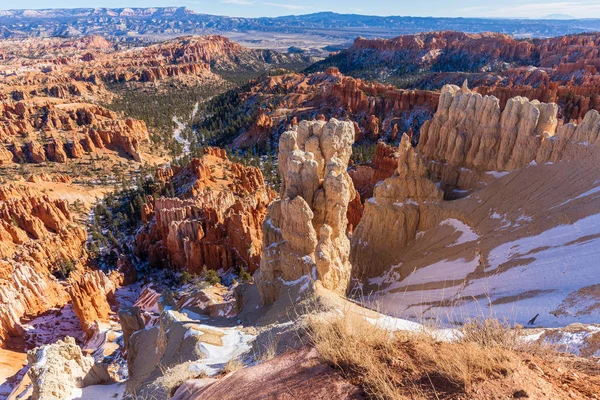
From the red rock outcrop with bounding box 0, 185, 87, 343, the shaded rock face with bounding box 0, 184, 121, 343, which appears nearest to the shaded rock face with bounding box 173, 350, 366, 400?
the shaded rock face with bounding box 0, 184, 121, 343

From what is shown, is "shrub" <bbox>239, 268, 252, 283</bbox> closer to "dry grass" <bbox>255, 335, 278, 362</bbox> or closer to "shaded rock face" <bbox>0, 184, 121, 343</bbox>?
"shaded rock face" <bbox>0, 184, 121, 343</bbox>

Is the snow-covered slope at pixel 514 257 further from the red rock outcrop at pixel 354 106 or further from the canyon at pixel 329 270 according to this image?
the red rock outcrop at pixel 354 106

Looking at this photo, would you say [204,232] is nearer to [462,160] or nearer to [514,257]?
[462,160]

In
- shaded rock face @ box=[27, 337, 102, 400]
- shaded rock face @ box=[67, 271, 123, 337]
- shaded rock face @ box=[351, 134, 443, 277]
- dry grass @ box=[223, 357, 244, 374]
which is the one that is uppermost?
dry grass @ box=[223, 357, 244, 374]

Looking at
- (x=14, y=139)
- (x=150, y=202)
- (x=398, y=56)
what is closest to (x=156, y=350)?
(x=150, y=202)

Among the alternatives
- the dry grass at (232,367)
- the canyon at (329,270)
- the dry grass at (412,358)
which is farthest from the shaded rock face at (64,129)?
the dry grass at (412,358)

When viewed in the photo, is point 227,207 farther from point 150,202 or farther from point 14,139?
point 14,139

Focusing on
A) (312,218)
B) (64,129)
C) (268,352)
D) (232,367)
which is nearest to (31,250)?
(312,218)
